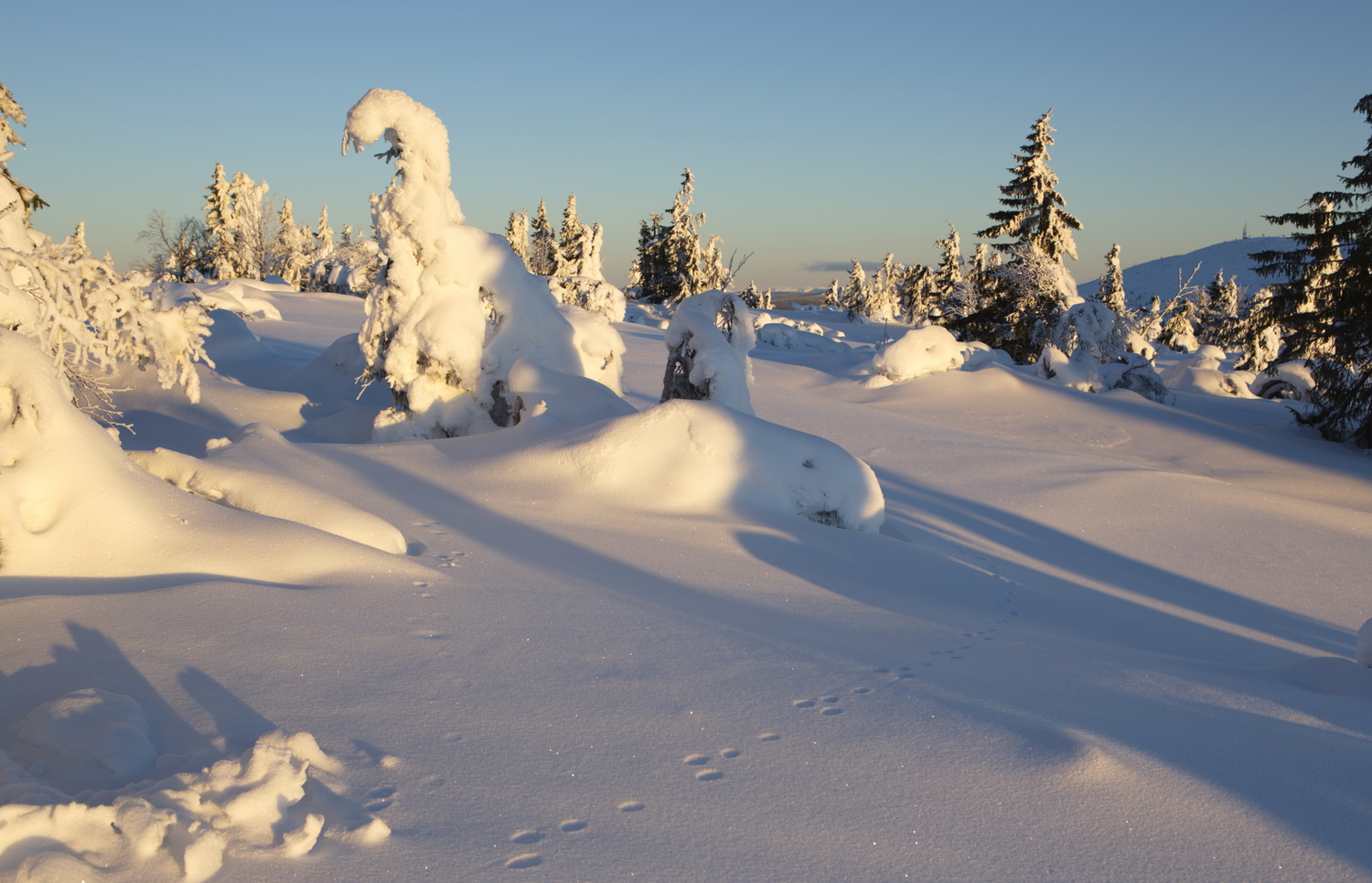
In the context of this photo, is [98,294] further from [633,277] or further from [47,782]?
[633,277]

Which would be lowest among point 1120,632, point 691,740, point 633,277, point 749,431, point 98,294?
point 1120,632

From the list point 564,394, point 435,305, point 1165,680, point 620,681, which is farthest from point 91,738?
point 435,305

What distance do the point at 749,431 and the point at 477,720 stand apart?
16.2ft

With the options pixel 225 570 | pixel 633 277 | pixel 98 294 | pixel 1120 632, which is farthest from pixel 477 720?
pixel 633 277

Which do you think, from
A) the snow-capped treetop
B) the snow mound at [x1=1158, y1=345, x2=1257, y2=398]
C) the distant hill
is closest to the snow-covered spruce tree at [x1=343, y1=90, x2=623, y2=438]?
the snow-capped treetop

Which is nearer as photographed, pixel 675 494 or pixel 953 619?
pixel 953 619

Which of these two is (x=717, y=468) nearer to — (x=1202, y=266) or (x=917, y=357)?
(x=917, y=357)

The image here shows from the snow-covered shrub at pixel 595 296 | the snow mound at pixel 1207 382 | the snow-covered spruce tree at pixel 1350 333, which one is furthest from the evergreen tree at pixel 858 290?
the snow-covered spruce tree at pixel 1350 333

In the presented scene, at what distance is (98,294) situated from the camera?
5195 mm

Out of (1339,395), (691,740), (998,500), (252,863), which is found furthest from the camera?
(1339,395)

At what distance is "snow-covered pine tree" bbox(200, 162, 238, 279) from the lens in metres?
49.3

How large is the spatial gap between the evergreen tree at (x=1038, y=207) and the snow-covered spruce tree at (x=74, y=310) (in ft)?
86.1

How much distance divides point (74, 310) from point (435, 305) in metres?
5.14

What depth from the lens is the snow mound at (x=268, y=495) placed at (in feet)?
17.5
